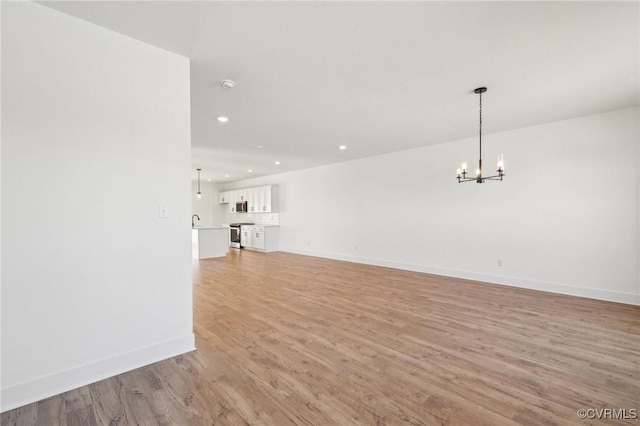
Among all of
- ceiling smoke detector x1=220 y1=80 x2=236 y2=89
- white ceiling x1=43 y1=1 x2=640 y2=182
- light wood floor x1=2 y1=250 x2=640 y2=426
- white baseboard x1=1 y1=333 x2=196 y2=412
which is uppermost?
white ceiling x1=43 y1=1 x2=640 y2=182

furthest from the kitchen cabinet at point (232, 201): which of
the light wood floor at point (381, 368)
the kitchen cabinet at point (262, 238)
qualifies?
the light wood floor at point (381, 368)

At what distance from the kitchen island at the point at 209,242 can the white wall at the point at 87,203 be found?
18.3 ft

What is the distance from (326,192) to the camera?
8031 millimetres

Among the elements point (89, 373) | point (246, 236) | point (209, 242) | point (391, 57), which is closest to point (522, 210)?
point (391, 57)

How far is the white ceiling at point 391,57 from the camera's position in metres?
1.93

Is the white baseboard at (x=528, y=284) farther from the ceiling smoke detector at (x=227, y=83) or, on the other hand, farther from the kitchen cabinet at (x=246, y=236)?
the ceiling smoke detector at (x=227, y=83)

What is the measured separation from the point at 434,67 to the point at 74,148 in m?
3.00

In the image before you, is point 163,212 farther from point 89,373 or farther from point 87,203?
point 89,373

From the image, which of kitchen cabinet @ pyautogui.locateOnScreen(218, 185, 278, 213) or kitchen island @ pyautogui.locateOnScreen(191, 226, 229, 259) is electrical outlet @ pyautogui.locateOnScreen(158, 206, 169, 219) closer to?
kitchen island @ pyautogui.locateOnScreen(191, 226, 229, 259)

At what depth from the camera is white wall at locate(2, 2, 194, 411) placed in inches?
70.4

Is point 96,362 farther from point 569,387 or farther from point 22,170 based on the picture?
point 569,387

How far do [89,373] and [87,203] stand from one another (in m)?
1.21

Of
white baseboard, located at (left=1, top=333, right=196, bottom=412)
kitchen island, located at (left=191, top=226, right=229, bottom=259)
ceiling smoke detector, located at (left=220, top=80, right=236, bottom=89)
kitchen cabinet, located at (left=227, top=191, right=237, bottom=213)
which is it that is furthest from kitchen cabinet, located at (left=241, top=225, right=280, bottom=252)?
white baseboard, located at (left=1, top=333, right=196, bottom=412)

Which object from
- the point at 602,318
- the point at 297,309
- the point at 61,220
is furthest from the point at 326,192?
the point at 61,220
